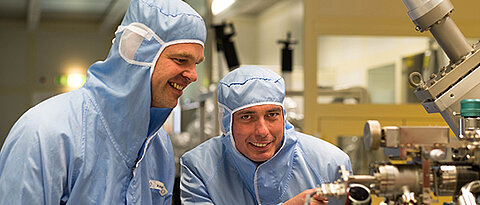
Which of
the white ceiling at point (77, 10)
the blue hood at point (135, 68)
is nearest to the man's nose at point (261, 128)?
the blue hood at point (135, 68)

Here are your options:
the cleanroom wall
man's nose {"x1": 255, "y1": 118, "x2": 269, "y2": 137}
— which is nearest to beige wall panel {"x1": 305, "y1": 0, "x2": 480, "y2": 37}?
man's nose {"x1": 255, "y1": 118, "x2": 269, "y2": 137}

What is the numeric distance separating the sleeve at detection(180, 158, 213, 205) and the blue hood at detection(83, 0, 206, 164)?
315mm

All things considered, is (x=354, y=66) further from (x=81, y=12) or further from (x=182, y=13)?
(x=81, y=12)

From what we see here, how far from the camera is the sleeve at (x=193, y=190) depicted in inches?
68.7

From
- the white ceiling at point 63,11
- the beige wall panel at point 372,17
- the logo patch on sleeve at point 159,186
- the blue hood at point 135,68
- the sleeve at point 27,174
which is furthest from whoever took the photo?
the white ceiling at point 63,11

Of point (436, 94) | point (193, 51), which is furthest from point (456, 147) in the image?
point (193, 51)

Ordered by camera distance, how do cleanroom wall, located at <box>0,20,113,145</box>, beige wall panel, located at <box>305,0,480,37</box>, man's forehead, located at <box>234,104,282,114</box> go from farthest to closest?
cleanroom wall, located at <box>0,20,113,145</box>, beige wall panel, located at <box>305,0,480,37</box>, man's forehead, located at <box>234,104,282,114</box>

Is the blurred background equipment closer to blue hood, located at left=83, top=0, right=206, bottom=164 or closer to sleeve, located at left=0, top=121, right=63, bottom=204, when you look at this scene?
blue hood, located at left=83, top=0, right=206, bottom=164

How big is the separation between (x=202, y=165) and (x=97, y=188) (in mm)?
451

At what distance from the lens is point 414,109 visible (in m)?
3.60

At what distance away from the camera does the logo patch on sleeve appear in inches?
65.1

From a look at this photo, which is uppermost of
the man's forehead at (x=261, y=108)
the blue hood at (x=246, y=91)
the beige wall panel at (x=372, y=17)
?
the beige wall panel at (x=372, y=17)

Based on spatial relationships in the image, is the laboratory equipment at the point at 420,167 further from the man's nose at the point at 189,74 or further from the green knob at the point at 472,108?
the man's nose at the point at 189,74

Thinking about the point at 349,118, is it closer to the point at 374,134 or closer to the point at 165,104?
the point at 165,104
